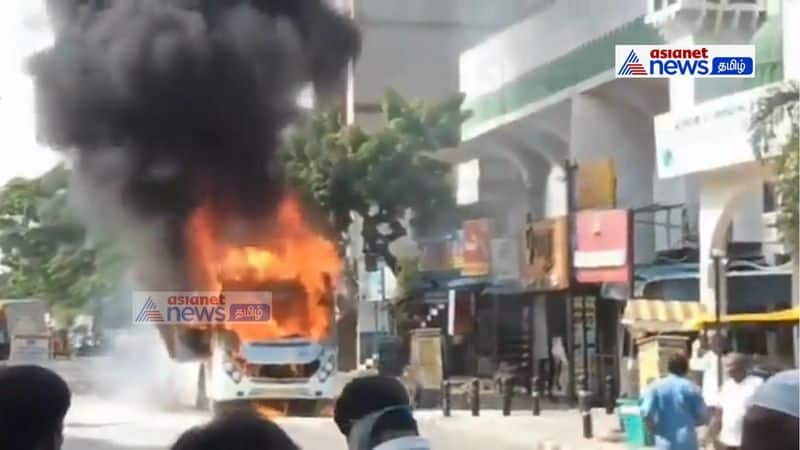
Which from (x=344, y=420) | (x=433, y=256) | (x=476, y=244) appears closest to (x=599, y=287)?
(x=476, y=244)

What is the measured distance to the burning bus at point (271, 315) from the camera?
304 cm

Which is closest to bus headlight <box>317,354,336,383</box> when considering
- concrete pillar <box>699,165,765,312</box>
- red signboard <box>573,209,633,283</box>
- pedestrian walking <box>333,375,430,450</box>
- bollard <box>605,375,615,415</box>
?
pedestrian walking <box>333,375,430,450</box>

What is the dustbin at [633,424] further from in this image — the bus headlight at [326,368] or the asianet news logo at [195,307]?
the asianet news logo at [195,307]

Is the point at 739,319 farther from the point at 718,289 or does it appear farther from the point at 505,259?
the point at 505,259

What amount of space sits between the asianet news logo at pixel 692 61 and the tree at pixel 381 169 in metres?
0.47

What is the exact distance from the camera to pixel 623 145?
5543mm

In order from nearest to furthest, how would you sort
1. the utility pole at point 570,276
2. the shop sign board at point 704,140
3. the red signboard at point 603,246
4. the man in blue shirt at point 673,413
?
the utility pole at point 570,276, the man in blue shirt at point 673,413, the red signboard at point 603,246, the shop sign board at point 704,140

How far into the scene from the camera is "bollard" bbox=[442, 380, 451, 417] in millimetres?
3092

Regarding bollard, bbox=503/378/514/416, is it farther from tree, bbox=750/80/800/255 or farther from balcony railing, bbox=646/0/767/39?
balcony railing, bbox=646/0/767/39

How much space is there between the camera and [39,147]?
2895 millimetres

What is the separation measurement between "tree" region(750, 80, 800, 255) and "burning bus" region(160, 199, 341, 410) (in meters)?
1.09

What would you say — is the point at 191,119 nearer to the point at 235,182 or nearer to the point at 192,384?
the point at 235,182

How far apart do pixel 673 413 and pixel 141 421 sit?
1695 mm

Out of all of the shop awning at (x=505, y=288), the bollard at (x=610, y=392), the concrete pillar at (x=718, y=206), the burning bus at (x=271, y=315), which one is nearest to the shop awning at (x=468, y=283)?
the shop awning at (x=505, y=288)
